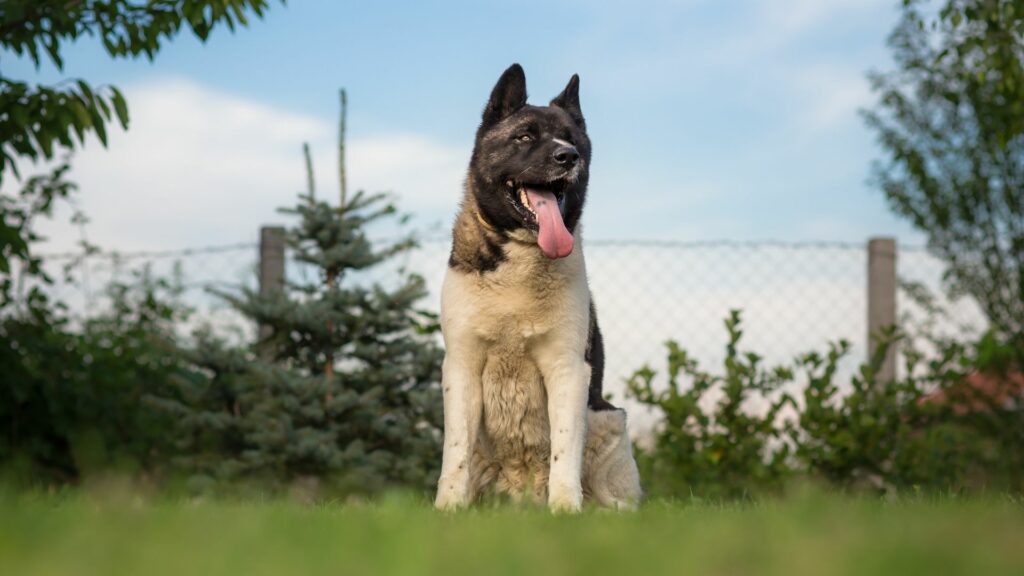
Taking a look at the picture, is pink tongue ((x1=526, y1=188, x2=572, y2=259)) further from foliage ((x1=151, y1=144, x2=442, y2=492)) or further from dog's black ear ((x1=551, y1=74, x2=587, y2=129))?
foliage ((x1=151, y1=144, x2=442, y2=492))

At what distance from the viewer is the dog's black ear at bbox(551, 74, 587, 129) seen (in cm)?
466

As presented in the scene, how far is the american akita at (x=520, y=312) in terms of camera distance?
4227 millimetres

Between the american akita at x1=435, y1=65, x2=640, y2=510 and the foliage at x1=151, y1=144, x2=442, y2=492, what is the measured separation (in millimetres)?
2283

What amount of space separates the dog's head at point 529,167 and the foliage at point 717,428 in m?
2.97

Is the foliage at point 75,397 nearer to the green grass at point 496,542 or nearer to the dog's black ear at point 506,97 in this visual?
the dog's black ear at point 506,97

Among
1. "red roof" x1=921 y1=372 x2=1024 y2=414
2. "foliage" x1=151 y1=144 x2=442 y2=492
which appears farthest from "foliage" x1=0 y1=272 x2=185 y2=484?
"red roof" x1=921 y1=372 x2=1024 y2=414

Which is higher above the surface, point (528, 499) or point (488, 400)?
point (488, 400)

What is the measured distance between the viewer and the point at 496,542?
248cm

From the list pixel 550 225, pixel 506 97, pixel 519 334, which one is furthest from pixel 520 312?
pixel 506 97

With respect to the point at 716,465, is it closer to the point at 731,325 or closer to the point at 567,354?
the point at 731,325

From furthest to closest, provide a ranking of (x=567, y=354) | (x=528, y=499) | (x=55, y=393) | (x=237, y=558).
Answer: (x=55, y=393) < (x=567, y=354) < (x=528, y=499) < (x=237, y=558)

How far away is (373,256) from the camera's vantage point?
7043 mm

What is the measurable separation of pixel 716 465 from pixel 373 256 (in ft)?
9.06

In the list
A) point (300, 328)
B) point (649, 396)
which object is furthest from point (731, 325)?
point (300, 328)
